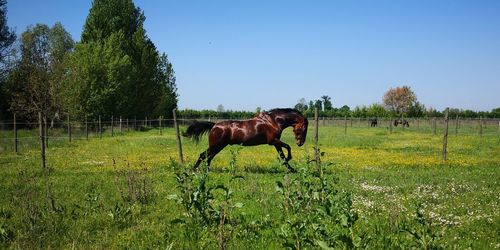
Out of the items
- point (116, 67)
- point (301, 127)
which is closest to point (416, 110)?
point (116, 67)

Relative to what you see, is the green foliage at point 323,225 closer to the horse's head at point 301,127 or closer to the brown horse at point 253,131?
the brown horse at point 253,131

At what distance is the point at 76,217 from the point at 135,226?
1.30 m

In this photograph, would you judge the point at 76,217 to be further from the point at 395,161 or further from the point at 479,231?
the point at 395,161

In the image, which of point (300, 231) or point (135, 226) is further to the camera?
point (135, 226)

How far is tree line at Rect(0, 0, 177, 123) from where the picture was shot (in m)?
42.1

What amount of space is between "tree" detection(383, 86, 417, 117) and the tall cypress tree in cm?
8153

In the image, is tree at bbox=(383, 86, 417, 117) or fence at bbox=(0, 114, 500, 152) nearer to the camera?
fence at bbox=(0, 114, 500, 152)

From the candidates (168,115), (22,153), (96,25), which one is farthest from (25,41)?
(22,153)

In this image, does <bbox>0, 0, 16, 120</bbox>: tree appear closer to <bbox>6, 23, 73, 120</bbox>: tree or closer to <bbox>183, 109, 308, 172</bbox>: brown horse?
<bbox>6, 23, 73, 120</bbox>: tree

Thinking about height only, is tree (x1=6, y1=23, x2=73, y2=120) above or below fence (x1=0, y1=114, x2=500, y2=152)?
above

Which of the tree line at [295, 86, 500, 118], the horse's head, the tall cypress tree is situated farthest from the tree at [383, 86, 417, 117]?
the horse's head

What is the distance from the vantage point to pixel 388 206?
329 inches

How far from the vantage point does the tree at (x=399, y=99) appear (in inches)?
4564

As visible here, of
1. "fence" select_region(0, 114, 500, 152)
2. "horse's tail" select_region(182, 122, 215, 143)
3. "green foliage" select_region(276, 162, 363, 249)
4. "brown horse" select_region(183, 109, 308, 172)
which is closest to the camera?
"green foliage" select_region(276, 162, 363, 249)
